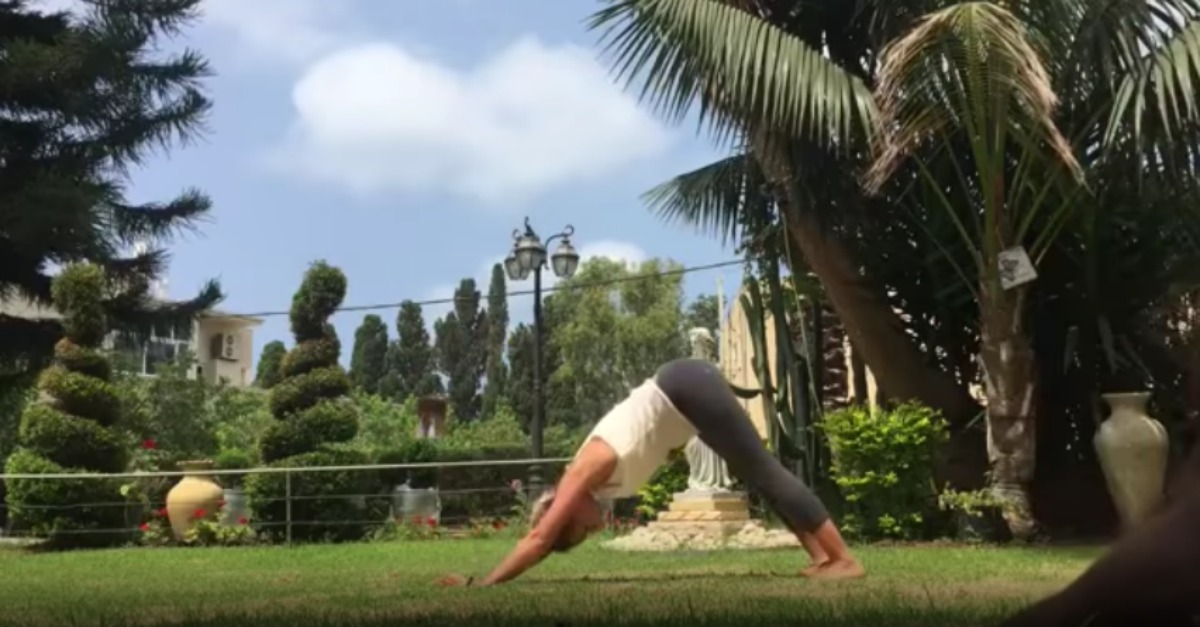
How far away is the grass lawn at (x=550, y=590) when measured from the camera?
12.6 feet

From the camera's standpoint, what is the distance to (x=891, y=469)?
9633 mm

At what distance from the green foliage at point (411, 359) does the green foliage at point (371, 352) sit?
1.30 feet

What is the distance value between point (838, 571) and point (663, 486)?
6.29 m

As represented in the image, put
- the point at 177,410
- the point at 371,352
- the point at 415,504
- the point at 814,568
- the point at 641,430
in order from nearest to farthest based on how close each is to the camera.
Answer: the point at 641,430, the point at 814,568, the point at 415,504, the point at 177,410, the point at 371,352

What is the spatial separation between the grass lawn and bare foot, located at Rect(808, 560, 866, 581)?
0.11 meters

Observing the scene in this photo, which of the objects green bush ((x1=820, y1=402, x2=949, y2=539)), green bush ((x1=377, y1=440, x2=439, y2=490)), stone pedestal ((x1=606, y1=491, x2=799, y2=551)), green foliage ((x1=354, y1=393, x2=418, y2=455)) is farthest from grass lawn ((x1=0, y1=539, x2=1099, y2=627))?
green foliage ((x1=354, y1=393, x2=418, y2=455))

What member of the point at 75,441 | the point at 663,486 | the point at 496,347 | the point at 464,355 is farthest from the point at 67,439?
the point at 464,355

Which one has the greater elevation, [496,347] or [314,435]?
[496,347]

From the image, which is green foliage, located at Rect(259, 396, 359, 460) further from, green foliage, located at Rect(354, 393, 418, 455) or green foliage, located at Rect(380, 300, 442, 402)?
green foliage, located at Rect(380, 300, 442, 402)

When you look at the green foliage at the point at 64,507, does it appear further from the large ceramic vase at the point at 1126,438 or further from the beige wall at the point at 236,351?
the beige wall at the point at 236,351

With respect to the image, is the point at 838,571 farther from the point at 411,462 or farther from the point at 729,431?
the point at 411,462

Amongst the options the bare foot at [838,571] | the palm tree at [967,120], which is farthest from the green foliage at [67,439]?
the bare foot at [838,571]

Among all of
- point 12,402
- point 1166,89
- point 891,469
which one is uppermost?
point 1166,89

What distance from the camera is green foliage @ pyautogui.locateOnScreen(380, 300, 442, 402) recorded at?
58188mm
